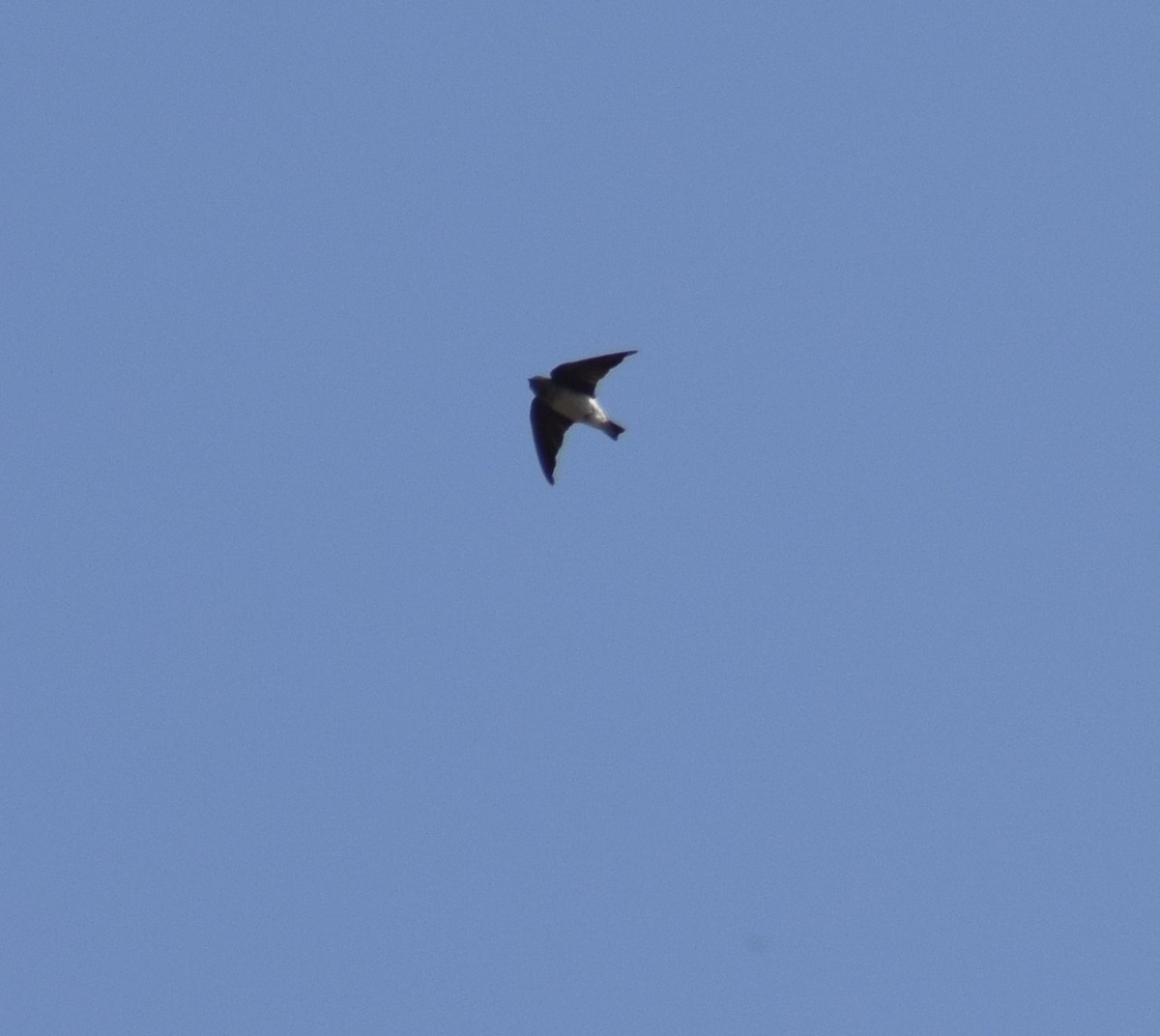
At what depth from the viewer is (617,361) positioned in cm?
3009

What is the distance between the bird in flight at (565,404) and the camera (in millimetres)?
30125

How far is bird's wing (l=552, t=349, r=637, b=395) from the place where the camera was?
30047 millimetres

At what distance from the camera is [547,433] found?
101ft

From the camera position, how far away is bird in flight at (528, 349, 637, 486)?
3012 centimetres

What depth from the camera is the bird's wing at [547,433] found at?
30656mm

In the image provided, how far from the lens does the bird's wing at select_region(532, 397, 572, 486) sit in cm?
3066

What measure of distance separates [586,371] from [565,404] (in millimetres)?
450

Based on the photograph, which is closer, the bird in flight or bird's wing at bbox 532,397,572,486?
the bird in flight

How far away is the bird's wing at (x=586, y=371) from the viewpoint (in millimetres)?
30047

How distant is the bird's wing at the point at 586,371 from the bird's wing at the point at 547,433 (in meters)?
0.48

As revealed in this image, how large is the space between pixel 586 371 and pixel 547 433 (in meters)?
0.91

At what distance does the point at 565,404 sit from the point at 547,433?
1.54ft

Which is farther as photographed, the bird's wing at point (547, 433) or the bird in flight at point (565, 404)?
the bird's wing at point (547, 433)

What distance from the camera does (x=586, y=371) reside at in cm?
3016
